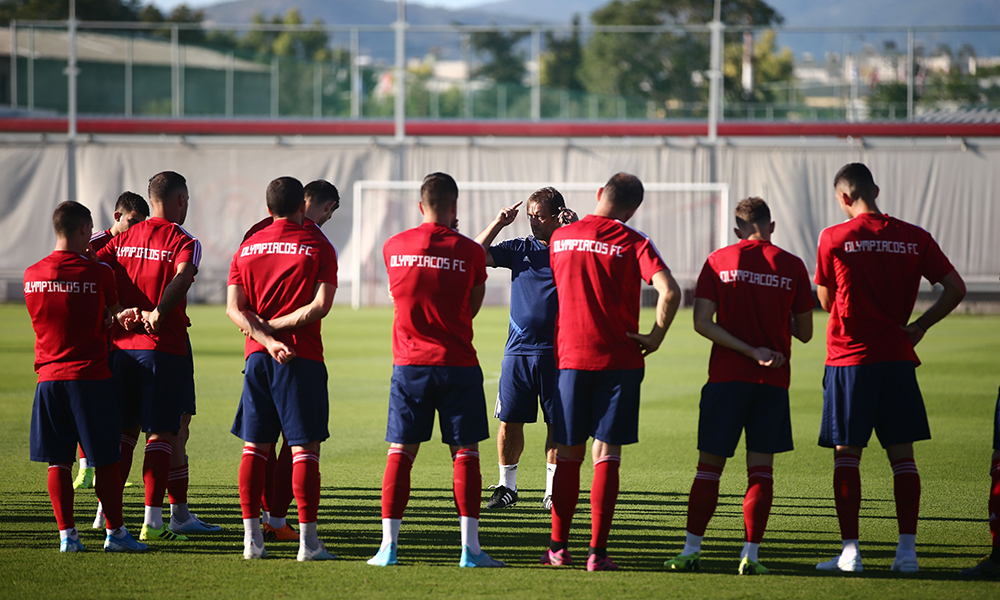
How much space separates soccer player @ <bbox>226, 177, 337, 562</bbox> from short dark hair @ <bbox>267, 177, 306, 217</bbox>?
16 millimetres

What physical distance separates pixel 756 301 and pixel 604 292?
0.79 meters

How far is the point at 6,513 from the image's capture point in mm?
6145

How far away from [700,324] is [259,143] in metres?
25.0

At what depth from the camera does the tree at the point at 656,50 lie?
5375cm

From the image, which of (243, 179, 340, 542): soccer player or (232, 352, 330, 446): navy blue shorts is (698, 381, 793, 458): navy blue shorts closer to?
(232, 352, 330, 446): navy blue shorts

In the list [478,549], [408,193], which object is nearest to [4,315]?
[408,193]

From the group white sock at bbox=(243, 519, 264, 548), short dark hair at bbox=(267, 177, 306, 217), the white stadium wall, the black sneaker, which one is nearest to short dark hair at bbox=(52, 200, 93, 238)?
short dark hair at bbox=(267, 177, 306, 217)

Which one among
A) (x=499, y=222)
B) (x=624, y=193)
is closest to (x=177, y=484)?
(x=499, y=222)

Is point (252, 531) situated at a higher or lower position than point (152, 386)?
lower

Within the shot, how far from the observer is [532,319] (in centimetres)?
647

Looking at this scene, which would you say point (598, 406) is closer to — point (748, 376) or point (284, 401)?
point (748, 376)

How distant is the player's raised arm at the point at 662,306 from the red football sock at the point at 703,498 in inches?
27.2

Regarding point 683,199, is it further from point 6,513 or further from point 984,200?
point 6,513

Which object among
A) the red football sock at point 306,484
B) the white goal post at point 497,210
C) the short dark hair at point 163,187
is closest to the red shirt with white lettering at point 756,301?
the red football sock at point 306,484
